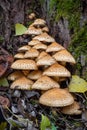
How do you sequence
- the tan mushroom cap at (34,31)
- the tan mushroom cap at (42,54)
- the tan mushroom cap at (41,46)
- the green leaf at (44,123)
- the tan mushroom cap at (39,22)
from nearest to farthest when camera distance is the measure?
1. the green leaf at (44,123)
2. the tan mushroom cap at (42,54)
3. the tan mushroom cap at (41,46)
4. the tan mushroom cap at (34,31)
5. the tan mushroom cap at (39,22)

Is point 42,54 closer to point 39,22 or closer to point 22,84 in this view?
point 22,84

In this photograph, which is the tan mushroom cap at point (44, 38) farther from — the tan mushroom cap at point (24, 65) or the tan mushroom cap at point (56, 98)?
the tan mushroom cap at point (56, 98)

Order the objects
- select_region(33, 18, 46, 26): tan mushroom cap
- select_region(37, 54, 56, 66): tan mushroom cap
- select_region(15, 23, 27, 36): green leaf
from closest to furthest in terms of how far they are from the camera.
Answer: select_region(37, 54, 56, 66): tan mushroom cap
select_region(33, 18, 46, 26): tan mushroom cap
select_region(15, 23, 27, 36): green leaf

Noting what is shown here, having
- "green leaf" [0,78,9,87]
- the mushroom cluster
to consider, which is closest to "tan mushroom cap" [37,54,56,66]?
the mushroom cluster

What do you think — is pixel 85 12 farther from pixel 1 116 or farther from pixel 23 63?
pixel 1 116

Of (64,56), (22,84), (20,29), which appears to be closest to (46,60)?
(64,56)

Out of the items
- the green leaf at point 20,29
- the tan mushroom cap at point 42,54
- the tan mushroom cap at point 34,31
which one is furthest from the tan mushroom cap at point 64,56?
the green leaf at point 20,29

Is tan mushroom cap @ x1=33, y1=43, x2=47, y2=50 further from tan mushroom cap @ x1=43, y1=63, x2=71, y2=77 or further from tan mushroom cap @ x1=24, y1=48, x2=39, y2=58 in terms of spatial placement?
tan mushroom cap @ x1=43, y1=63, x2=71, y2=77
